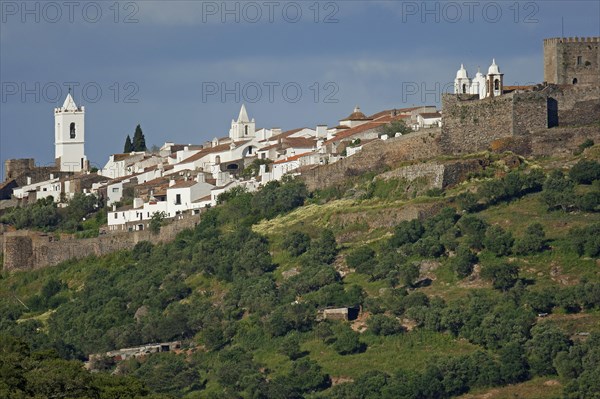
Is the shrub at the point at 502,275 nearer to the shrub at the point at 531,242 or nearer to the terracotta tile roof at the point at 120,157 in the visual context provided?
the shrub at the point at 531,242

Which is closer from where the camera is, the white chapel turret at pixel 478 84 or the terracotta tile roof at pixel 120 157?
the white chapel turret at pixel 478 84

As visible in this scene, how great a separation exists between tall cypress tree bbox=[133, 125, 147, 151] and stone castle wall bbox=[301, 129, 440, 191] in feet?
84.8

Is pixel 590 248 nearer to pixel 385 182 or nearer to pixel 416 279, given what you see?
pixel 416 279

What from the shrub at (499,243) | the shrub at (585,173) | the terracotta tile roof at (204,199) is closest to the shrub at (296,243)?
the shrub at (499,243)

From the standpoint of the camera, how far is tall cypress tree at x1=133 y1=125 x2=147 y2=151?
12538cm

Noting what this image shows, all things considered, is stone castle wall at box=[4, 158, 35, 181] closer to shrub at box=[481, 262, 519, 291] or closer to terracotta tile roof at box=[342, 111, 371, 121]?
terracotta tile roof at box=[342, 111, 371, 121]

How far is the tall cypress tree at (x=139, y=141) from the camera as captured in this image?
125 metres

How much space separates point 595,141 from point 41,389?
31.1 metres

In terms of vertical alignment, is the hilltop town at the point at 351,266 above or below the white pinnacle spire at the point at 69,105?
below

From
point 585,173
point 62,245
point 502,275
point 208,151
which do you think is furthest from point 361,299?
point 208,151

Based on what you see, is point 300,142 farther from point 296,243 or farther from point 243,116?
point 296,243

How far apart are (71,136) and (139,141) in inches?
187

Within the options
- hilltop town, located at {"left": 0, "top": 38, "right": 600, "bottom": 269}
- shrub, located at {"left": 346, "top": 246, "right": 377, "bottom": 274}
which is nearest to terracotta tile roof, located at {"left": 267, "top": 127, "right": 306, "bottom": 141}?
hilltop town, located at {"left": 0, "top": 38, "right": 600, "bottom": 269}

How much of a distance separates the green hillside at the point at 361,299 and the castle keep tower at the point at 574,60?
18.9 feet
